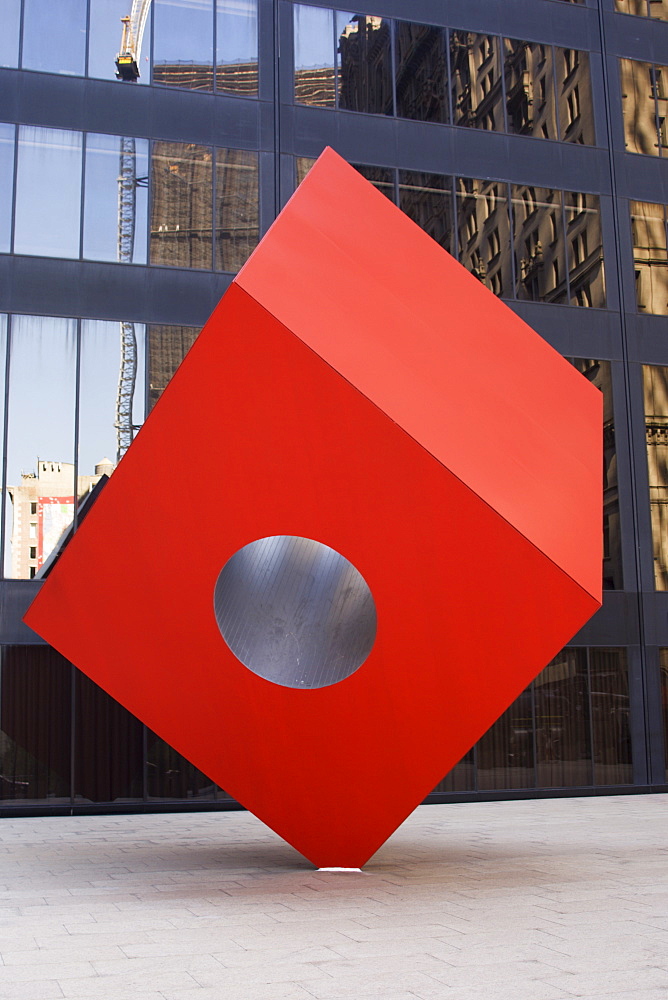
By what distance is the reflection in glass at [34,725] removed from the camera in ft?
53.9

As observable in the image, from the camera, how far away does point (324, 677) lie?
9812 mm

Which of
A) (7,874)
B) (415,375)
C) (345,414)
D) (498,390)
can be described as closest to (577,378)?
(498,390)

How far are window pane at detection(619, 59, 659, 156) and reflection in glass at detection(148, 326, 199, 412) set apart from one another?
1026cm

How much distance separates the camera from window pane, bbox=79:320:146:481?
56.8 ft

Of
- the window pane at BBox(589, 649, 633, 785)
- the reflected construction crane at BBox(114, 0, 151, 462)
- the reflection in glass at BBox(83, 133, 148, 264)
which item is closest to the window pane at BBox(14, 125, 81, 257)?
the reflection in glass at BBox(83, 133, 148, 264)

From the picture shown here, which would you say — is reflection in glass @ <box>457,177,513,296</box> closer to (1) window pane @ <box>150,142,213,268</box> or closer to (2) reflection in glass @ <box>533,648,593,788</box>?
(1) window pane @ <box>150,142,213,268</box>

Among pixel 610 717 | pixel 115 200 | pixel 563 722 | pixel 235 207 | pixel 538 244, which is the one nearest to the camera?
pixel 115 200

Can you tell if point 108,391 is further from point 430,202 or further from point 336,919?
point 336,919

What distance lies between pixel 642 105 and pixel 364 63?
6042mm

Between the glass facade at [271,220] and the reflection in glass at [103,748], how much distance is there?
0.03 m

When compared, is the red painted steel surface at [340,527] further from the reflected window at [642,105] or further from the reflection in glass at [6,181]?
A: the reflected window at [642,105]

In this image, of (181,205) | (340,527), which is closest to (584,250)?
(181,205)

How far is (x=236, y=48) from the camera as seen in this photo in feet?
63.0

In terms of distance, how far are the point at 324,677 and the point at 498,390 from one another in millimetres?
3079
